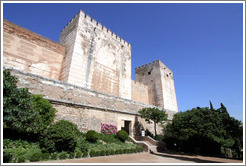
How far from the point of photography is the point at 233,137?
306 inches

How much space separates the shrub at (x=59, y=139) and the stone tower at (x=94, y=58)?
479 centimetres

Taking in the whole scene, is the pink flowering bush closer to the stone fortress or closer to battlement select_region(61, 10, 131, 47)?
the stone fortress

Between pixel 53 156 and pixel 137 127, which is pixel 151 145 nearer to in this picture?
pixel 137 127

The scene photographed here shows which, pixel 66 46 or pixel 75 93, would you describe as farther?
pixel 66 46

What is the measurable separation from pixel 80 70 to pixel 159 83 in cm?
1164

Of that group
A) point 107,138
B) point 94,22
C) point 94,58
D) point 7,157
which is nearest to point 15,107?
point 7,157

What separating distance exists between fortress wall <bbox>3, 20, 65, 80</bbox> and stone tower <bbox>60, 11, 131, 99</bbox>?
2.73ft

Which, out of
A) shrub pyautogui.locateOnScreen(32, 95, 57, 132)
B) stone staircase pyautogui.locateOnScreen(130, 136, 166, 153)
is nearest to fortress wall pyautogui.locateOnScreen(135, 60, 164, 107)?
stone staircase pyautogui.locateOnScreen(130, 136, 166, 153)

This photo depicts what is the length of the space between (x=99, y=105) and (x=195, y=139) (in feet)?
24.8

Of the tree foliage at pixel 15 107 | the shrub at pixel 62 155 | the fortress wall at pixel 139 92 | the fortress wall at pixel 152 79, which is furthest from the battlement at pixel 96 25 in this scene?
the shrub at pixel 62 155

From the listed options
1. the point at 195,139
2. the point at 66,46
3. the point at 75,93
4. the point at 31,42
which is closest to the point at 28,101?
the point at 75,93

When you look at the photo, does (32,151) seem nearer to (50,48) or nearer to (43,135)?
(43,135)

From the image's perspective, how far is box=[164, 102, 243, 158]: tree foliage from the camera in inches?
303

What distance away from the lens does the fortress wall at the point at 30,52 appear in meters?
8.54
